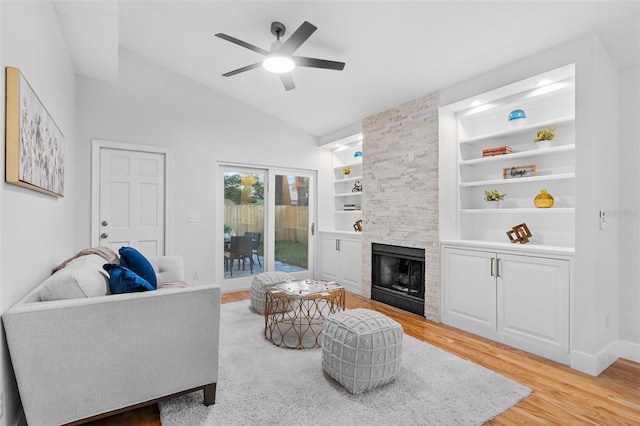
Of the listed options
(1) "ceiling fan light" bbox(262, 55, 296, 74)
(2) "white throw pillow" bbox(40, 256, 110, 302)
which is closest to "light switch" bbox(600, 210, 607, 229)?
(1) "ceiling fan light" bbox(262, 55, 296, 74)

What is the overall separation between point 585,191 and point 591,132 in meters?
0.46

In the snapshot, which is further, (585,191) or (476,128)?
(476,128)

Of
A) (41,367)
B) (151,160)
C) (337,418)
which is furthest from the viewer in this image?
(151,160)

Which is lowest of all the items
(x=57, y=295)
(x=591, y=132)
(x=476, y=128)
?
(x=57, y=295)

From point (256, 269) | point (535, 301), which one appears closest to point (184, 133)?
point (256, 269)

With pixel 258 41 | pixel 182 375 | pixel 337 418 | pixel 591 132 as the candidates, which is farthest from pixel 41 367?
pixel 591 132

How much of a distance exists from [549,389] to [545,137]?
7.06 ft

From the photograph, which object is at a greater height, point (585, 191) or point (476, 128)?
point (476, 128)

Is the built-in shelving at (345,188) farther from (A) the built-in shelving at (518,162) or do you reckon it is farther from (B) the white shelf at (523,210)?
(B) the white shelf at (523,210)

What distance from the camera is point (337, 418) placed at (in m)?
1.91

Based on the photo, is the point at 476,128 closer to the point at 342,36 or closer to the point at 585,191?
the point at 585,191

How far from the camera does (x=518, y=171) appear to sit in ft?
11.1

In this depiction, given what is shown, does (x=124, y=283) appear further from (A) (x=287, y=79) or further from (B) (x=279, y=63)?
(A) (x=287, y=79)

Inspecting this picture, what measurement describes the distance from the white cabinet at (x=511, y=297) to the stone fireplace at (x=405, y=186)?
0.25 meters
